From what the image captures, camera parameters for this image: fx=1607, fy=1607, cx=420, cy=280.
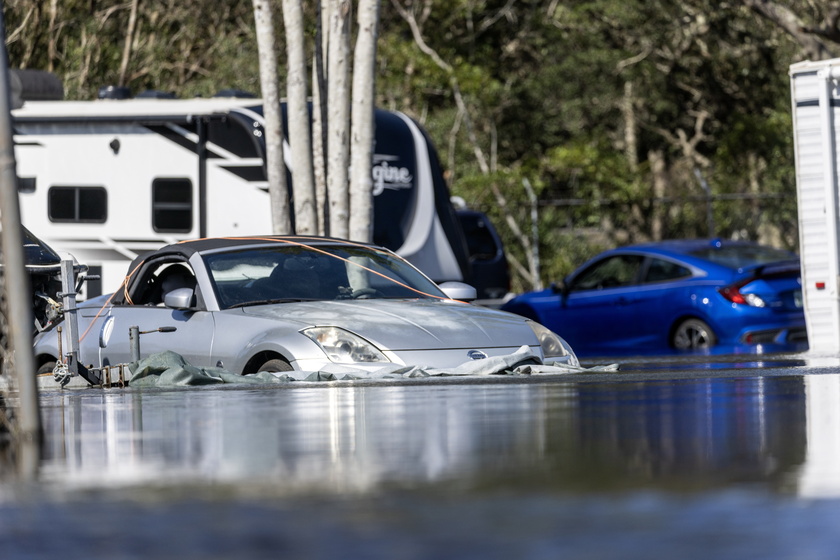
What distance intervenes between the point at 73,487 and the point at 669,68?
31270 millimetres

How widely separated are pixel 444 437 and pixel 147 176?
12.6 metres

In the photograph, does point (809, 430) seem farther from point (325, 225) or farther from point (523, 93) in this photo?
point (523, 93)

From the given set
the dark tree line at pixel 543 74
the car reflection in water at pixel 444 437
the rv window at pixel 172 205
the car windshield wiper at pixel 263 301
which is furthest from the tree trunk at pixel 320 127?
the dark tree line at pixel 543 74

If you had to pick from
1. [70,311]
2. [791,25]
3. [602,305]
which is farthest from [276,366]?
[791,25]

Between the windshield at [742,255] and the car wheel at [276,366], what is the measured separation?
7658 mm

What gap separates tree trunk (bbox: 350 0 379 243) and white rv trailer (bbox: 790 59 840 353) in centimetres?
451

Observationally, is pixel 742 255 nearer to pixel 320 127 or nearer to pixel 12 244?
pixel 320 127

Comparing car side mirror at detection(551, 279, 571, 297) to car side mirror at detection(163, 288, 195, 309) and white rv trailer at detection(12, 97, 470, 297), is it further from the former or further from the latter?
car side mirror at detection(163, 288, 195, 309)

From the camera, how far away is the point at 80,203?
18266 millimetres

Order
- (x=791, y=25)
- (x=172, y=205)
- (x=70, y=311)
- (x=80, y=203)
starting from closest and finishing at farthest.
Answer: (x=70, y=311) → (x=172, y=205) → (x=80, y=203) → (x=791, y=25)

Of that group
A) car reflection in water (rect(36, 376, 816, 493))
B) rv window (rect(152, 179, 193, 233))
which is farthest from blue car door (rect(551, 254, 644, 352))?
car reflection in water (rect(36, 376, 816, 493))

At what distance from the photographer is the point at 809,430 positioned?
19.8 ft

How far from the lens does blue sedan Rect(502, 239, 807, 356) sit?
1602cm

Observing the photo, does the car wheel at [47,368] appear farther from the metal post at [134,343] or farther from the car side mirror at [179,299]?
the car side mirror at [179,299]
